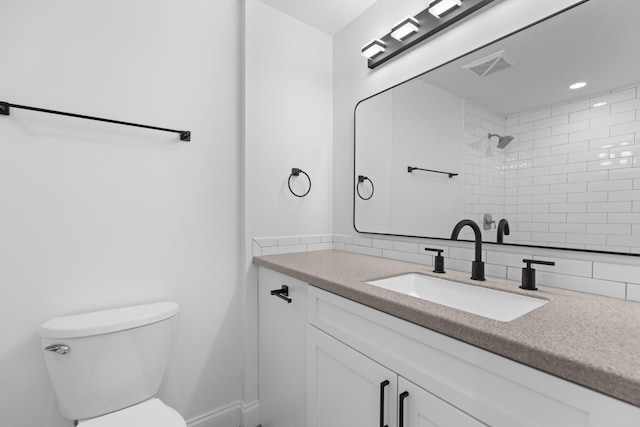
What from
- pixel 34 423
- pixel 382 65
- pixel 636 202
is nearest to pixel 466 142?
pixel 636 202

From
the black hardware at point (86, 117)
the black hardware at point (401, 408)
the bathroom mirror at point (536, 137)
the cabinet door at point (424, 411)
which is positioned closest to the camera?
the cabinet door at point (424, 411)

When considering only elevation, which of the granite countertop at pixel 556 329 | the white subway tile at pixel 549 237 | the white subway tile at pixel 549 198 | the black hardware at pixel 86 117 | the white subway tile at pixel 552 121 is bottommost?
the granite countertop at pixel 556 329

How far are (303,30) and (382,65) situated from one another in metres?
0.61

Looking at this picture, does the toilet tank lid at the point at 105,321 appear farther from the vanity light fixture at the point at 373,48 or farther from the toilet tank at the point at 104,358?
the vanity light fixture at the point at 373,48

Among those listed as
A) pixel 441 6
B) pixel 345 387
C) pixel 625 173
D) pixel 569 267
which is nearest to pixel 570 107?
pixel 625 173

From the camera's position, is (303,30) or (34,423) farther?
(303,30)

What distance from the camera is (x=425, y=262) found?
1.48 m

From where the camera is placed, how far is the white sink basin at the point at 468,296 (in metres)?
0.98

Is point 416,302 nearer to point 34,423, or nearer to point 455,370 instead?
point 455,370

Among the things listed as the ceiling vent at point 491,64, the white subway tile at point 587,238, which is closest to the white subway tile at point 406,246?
the white subway tile at point 587,238

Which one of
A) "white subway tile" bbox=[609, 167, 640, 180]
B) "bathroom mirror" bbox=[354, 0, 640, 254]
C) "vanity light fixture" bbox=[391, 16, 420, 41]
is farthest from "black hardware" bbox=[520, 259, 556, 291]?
"vanity light fixture" bbox=[391, 16, 420, 41]

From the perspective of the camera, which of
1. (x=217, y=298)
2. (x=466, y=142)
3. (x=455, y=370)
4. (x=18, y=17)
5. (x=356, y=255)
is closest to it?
(x=455, y=370)

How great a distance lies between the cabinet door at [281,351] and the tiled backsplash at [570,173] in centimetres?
93

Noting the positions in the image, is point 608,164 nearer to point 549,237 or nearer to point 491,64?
point 549,237
